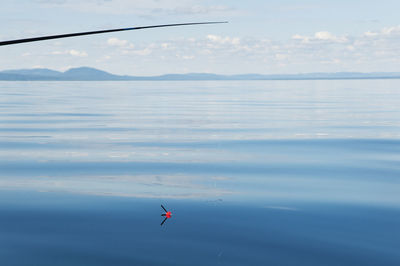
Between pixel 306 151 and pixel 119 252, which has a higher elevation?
pixel 306 151

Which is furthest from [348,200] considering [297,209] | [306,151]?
[306,151]

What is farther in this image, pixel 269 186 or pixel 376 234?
pixel 269 186

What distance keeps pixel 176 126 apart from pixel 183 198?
638 inches

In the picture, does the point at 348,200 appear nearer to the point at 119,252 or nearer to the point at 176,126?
the point at 119,252

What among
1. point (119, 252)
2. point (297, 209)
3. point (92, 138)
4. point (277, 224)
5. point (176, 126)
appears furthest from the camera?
point (176, 126)

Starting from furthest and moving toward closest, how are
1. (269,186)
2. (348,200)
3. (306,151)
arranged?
(306,151) → (269,186) → (348,200)

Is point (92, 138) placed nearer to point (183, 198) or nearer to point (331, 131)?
point (331, 131)

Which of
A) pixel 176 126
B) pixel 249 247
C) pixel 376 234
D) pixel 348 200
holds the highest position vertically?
pixel 176 126

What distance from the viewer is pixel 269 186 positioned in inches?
476

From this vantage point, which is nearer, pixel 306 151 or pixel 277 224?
pixel 277 224

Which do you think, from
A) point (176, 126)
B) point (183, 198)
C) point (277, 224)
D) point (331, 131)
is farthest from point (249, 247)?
point (176, 126)

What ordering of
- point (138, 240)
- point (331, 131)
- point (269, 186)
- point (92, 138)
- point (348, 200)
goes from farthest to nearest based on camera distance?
point (331, 131), point (92, 138), point (269, 186), point (348, 200), point (138, 240)

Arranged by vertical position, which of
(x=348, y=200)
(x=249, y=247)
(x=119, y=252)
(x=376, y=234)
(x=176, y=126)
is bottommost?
(x=119, y=252)

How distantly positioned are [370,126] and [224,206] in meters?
18.4
